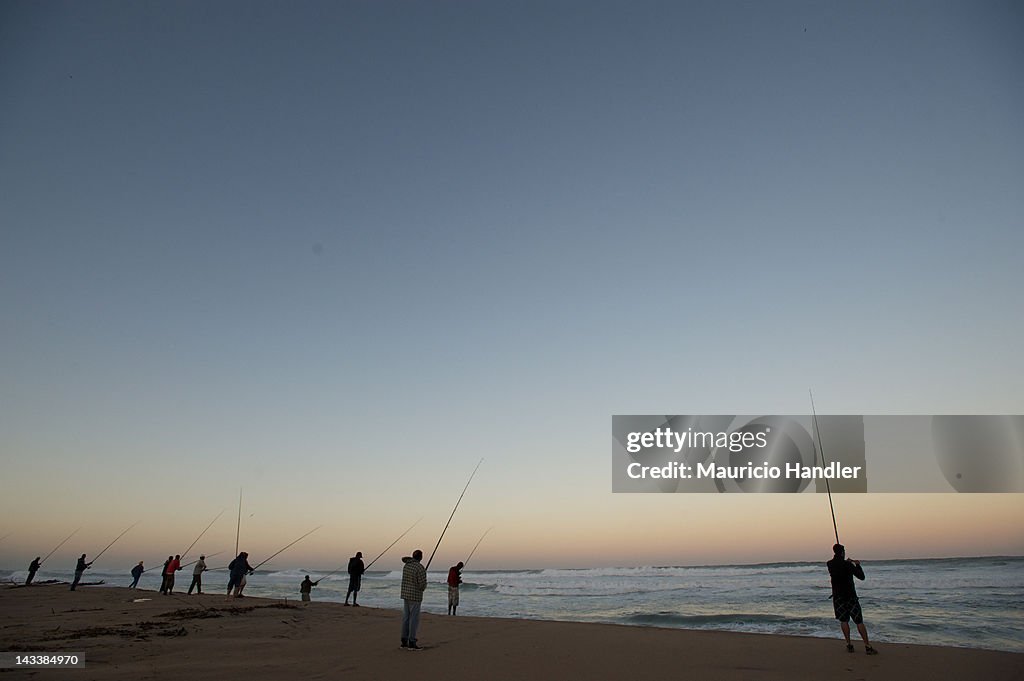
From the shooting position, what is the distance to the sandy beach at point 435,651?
7.11 m

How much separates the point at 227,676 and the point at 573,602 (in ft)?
70.2

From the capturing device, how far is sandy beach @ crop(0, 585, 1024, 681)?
23.3ft

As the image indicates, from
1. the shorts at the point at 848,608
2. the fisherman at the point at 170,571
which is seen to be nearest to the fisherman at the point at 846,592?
the shorts at the point at 848,608

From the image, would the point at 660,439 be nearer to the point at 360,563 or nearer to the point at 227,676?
the point at 360,563

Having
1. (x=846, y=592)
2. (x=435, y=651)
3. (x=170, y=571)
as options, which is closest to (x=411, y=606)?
(x=435, y=651)

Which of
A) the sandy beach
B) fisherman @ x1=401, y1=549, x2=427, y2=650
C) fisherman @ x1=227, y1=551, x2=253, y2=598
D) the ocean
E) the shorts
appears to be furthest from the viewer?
fisherman @ x1=227, y1=551, x2=253, y2=598

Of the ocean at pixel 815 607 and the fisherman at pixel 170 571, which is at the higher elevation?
the fisherman at pixel 170 571

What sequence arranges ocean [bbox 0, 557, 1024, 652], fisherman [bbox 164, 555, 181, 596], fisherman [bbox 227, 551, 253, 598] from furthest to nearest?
fisherman [bbox 164, 555, 181, 596] → fisherman [bbox 227, 551, 253, 598] → ocean [bbox 0, 557, 1024, 652]

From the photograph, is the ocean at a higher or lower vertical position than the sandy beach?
lower

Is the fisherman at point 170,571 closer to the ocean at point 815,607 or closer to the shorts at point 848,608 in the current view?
the ocean at point 815,607

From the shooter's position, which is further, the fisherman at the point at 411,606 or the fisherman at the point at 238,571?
the fisherman at the point at 238,571

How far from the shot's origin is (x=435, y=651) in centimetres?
865

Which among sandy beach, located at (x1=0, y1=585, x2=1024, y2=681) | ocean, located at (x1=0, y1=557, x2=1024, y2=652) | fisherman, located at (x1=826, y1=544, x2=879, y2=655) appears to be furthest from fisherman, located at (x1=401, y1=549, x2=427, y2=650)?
ocean, located at (x1=0, y1=557, x2=1024, y2=652)

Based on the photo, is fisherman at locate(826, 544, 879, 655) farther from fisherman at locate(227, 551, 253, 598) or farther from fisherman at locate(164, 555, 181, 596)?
fisherman at locate(164, 555, 181, 596)
